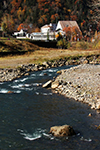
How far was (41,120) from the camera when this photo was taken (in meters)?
14.2

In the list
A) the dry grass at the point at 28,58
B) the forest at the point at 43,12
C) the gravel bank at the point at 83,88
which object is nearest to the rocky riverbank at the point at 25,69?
the dry grass at the point at 28,58

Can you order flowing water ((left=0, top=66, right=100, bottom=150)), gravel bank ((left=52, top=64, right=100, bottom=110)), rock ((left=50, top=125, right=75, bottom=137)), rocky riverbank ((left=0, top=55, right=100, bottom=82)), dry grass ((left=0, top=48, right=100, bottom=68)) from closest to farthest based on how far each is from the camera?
flowing water ((left=0, top=66, right=100, bottom=150)) → rock ((left=50, top=125, right=75, bottom=137)) → gravel bank ((left=52, top=64, right=100, bottom=110)) → rocky riverbank ((left=0, top=55, right=100, bottom=82)) → dry grass ((left=0, top=48, right=100, bottom=68))

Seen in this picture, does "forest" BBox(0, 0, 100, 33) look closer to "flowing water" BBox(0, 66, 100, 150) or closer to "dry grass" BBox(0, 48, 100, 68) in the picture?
"dry grass" BBox(0, 48, 100, 68)

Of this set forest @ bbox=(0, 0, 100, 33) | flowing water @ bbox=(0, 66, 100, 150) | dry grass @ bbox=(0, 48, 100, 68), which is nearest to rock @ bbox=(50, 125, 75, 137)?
flowing water @ bbox=(0, 66, 100, 150)

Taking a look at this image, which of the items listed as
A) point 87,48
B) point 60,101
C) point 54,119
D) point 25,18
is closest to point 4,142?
point 54,119

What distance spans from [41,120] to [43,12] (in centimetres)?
14262

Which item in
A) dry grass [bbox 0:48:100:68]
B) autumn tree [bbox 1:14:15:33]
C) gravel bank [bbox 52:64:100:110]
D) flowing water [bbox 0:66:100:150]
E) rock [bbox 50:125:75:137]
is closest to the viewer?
flowing water [bbox 0:66:100:150]

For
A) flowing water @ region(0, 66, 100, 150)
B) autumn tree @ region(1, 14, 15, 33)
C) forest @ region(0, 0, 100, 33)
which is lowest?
flowing water @ region(0, 66, 100, 150)

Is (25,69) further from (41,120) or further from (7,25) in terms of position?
(7,25)

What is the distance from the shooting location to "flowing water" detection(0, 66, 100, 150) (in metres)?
11.4

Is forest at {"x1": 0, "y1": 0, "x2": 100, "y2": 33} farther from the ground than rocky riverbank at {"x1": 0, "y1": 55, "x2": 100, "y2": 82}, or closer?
farther from the ground

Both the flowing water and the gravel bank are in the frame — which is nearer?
the flowing water

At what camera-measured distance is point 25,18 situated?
148750mm

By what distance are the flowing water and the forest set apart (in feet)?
362
